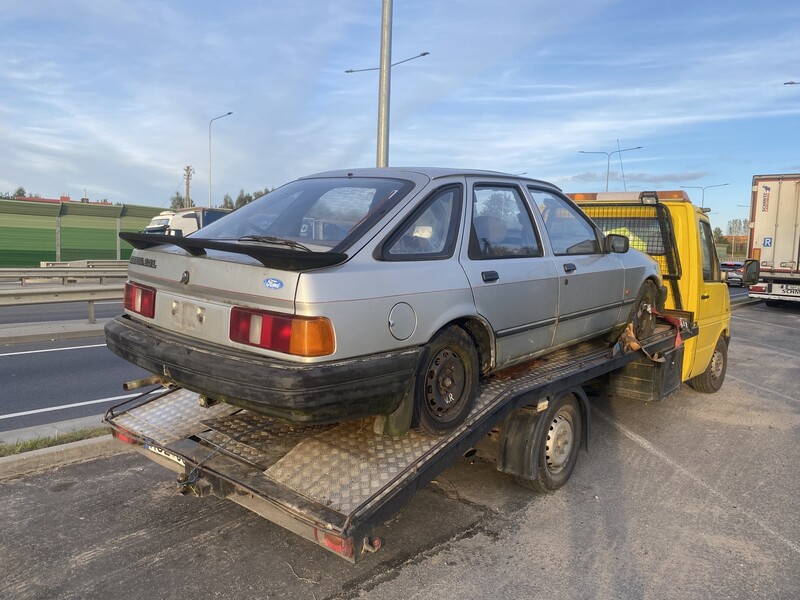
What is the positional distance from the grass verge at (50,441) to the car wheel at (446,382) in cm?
310

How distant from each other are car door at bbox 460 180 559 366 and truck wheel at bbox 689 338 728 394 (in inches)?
157

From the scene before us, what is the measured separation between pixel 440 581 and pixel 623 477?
7.07 feet

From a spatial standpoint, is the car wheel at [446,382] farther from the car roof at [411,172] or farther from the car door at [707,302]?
the car door at [707,302]

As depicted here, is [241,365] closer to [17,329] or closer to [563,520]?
[563,520]

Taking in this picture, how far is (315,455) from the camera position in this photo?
330 centimetres

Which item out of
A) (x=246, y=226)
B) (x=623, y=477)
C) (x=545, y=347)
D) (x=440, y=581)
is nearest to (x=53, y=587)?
(x=440, y=581)

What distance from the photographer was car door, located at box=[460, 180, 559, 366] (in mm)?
3750

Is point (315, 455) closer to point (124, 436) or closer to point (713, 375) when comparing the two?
point (124, 436)

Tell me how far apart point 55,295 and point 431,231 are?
8330 millimetres

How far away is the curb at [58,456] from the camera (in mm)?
4395

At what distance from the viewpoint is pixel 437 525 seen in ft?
12.8

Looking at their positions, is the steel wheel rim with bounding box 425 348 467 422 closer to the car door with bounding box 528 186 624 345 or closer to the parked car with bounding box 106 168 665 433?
the parked car with bounding box 106 168 665 433

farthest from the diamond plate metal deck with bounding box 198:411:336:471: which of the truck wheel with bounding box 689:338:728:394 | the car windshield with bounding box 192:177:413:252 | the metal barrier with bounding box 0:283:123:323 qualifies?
the metal barrier with bounding box 0:283:123:323

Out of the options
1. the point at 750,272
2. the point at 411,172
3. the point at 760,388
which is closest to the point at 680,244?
the point at 750,272
